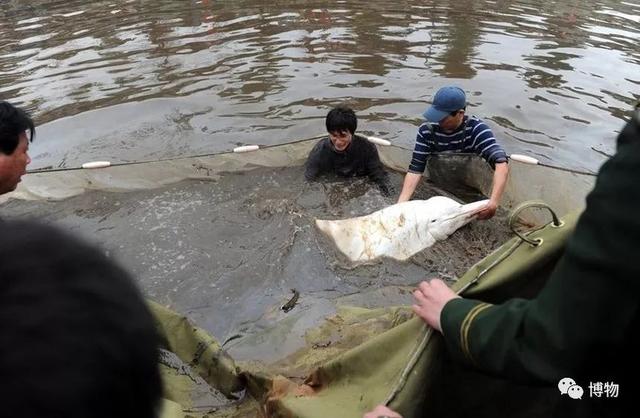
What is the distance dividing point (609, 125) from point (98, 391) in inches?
302

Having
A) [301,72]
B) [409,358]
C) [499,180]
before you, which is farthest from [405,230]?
[301,72]

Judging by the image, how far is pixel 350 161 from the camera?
537 centimetres

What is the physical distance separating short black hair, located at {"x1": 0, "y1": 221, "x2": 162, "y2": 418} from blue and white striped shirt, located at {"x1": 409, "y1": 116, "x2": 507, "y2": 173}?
4.33 m

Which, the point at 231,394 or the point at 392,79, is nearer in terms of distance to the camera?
the point at 231,394

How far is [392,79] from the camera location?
853 centimetres

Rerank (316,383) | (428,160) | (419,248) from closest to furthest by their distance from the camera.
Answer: (316,383)
(419,248)
(428,160)

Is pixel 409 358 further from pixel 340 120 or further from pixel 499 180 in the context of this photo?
pixel 340 120

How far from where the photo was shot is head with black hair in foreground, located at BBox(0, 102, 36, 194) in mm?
3150

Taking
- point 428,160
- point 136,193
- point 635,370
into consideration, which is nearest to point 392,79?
point 428,160

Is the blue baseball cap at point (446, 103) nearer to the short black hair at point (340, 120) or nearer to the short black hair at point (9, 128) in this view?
the short black hair at point (340, 120)

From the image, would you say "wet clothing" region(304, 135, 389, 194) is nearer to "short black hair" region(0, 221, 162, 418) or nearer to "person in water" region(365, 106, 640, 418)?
"person in water" region(365, 106, 640, 418)

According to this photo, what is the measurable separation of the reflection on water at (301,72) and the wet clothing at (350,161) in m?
1.43

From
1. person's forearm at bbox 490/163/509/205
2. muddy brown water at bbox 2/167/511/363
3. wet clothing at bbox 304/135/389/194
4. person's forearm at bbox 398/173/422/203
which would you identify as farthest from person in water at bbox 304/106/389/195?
person's forearm at bbox 490/163/509/205

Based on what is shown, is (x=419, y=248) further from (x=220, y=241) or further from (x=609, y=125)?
(x=609, y=125)
